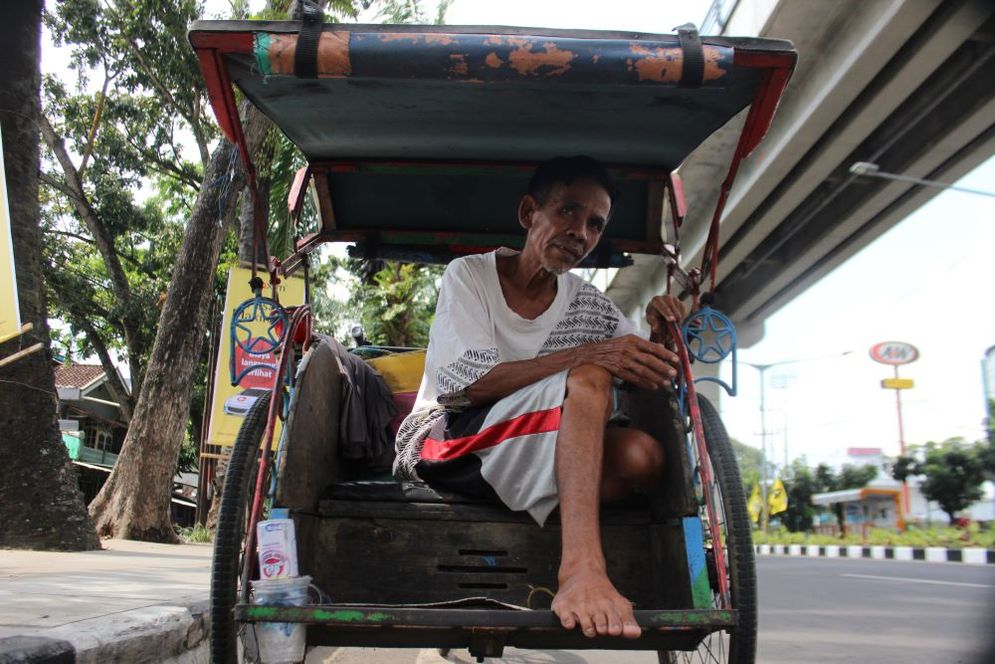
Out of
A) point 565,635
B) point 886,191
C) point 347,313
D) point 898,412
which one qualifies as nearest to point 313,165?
point 565,635

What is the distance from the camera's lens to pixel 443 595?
7.96 ft

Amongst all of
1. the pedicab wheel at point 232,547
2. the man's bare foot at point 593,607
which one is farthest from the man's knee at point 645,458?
the pedicab wheel at point 232,547

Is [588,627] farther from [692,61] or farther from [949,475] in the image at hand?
[949,475]

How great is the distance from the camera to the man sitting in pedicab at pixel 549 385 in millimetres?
2061

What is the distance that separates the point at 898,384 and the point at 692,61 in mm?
43601

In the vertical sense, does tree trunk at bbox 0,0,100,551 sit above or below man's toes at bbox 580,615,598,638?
above

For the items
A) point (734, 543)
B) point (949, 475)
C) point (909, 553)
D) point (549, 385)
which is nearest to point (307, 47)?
point (549, 385)

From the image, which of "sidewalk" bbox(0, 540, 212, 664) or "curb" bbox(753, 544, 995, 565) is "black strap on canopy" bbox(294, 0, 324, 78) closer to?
"sidewalk" bbox(0, 540, 212, 664)

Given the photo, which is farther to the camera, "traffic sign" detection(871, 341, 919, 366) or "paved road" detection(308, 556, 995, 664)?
"traffic sign" detection(871, 341, 919, 366)

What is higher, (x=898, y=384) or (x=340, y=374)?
(x=898, y=384)

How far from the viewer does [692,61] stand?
2064 mm

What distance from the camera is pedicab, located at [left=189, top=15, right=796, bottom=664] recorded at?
2.04m

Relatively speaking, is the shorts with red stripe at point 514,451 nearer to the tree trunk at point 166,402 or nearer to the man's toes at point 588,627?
the man's toes at point 588,627

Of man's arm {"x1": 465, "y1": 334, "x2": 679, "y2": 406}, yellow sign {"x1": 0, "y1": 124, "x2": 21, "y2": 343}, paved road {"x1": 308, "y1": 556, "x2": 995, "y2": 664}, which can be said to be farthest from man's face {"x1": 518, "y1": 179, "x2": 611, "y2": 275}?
yellow sign {"x1": 0, "y1": 124, "x2": 21, "y2": 343}
